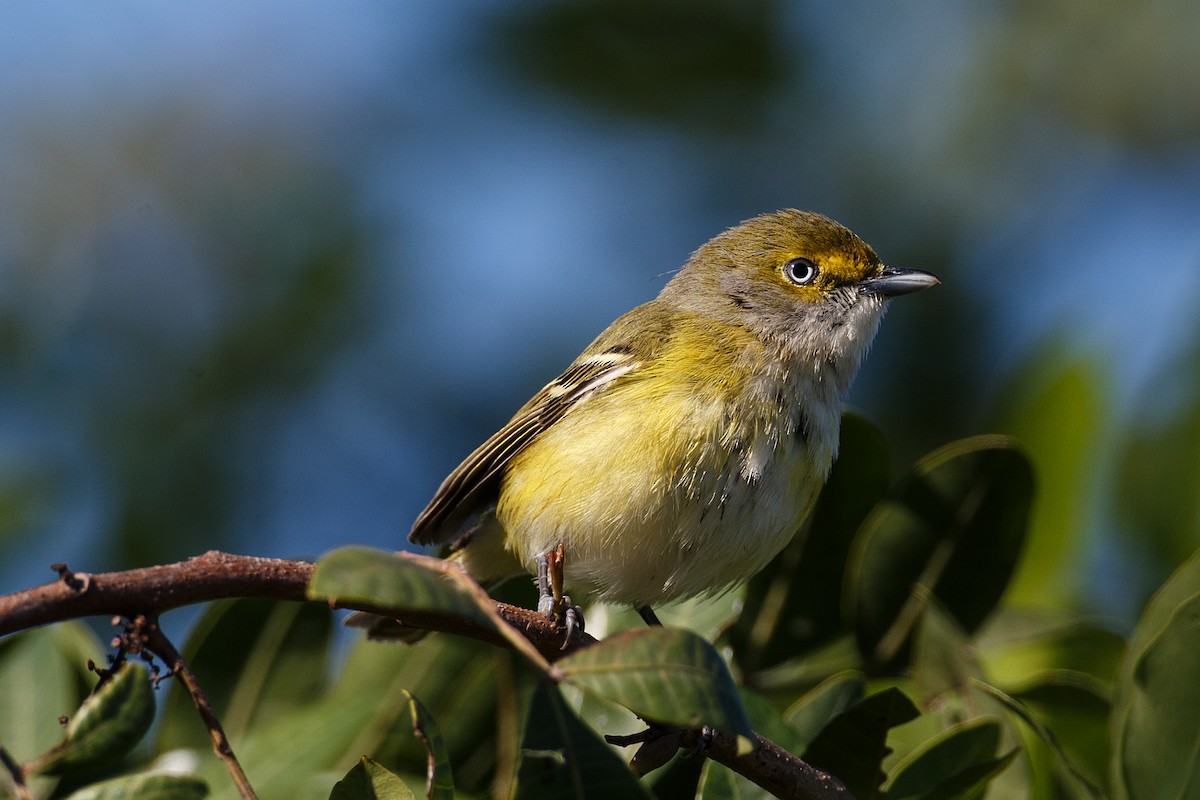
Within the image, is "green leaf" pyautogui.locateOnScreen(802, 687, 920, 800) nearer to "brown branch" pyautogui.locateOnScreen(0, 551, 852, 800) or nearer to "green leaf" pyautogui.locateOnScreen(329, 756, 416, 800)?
"brown branch" pyautogui.locateOnScreen(0, 551, 852, 800)

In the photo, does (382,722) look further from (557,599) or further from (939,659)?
(939,659)

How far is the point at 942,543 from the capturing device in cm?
323

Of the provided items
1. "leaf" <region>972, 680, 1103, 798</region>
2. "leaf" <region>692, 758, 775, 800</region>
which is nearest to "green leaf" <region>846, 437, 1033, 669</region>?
"leaf" <region>972, 680, 1103, 798</region>

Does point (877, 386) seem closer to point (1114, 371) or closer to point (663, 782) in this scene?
point (1114, 371)

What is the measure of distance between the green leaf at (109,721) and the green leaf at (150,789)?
5cm

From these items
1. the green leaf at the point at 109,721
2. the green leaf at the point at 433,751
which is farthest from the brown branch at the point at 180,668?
the green leaf at the point at 433,751

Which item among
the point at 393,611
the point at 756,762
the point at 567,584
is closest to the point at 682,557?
the point at 567,584

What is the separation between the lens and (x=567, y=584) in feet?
12.2

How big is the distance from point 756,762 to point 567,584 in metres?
1.58

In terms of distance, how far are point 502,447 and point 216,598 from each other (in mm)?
1859

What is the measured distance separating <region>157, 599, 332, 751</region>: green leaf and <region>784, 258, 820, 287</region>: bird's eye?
84.8 inches

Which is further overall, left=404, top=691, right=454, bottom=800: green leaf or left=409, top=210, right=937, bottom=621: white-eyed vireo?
left=409, top=210, right=937, bottom=621: white-eyed vireo

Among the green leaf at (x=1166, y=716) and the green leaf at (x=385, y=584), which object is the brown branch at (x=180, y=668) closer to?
the green leaf at (x=385, y=584)

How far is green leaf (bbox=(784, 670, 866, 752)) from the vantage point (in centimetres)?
260
